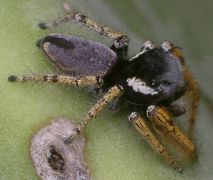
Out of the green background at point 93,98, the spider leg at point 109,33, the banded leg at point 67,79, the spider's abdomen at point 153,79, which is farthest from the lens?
the spider leg at point 109,33

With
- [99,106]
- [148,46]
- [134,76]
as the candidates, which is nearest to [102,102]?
[99,106]

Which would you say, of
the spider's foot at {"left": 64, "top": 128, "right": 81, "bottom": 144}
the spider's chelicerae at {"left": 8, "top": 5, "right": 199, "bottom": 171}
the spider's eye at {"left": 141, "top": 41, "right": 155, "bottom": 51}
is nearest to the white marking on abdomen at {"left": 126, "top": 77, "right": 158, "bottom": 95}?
the spider's chelicerae at {"left": 8, "top": 5, "right": 199, "bottom": 171}

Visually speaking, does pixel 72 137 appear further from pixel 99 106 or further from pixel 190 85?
pixel 190 85

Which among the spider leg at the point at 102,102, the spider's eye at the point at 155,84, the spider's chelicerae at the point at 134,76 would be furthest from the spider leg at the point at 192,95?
the spider leg at the point at 102,102

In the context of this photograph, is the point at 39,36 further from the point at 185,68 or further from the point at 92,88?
the point at 185,68

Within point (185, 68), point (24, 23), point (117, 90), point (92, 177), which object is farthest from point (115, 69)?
point (92, 177)

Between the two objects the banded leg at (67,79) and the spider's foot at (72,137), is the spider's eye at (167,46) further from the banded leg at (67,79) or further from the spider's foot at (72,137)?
the spider's foot at (72,137)
